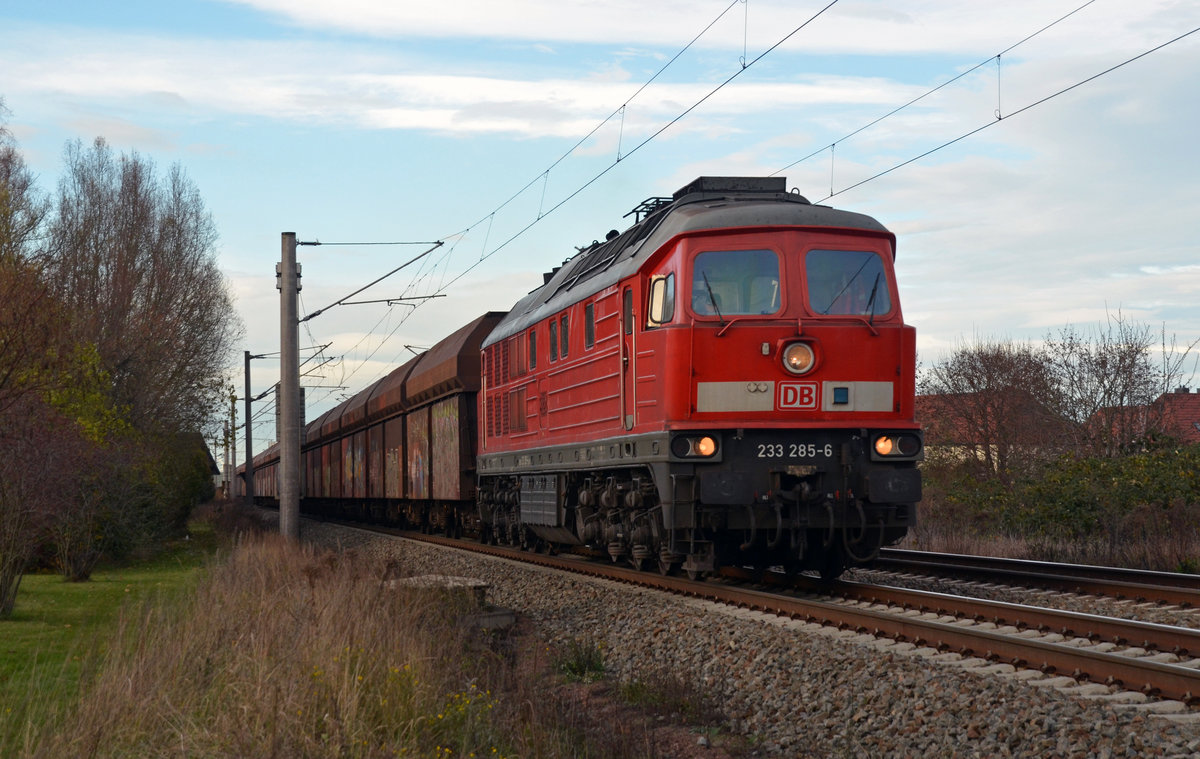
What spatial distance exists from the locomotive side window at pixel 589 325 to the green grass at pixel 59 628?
586cm

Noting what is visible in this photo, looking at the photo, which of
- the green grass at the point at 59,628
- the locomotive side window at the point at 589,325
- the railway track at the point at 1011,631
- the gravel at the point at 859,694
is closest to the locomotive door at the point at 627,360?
the locomotive side window at the point at 589,325

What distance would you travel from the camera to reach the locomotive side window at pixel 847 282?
11.4 m

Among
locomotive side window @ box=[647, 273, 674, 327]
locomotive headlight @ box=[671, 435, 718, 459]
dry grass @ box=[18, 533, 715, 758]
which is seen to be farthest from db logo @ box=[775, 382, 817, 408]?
dry grass @ box=[18, 533, 715, 758]

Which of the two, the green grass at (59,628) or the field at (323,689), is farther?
the green grass at (59,628)

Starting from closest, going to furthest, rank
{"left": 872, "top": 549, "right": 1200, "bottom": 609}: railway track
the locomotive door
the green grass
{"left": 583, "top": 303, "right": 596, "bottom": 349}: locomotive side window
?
1. the green grass
2. {"left": 872, "top": 549, "right": 1200, "bottom": 609}: railway track
3. the locomotive door
4. {"left": 583, "top": 303, "right": 596, "bottom": 349}: locomotive side window

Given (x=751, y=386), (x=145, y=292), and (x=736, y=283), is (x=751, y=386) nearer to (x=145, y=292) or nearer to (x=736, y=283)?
(x=736, y=283)

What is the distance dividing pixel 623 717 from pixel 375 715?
75.0 inches

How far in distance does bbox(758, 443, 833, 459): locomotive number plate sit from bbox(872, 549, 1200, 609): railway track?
8.58ft

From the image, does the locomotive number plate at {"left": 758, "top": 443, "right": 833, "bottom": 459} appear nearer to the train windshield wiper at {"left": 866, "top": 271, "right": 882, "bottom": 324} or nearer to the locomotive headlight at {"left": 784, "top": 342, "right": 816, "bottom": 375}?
the locomotive headlight at {"left": 784, "top": 342, "right": 816, "bottom": 375}

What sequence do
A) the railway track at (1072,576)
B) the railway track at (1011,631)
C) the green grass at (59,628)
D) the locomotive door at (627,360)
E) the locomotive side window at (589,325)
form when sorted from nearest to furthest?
the railway track at (1011,631)
the green grass at (59,628)
the railway track at (1072,576)
the locomotive door at (627,360)
the locomotive side window at (589,325)

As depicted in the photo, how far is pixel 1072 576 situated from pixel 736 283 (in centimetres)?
466

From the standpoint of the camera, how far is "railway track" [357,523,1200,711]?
270 inches

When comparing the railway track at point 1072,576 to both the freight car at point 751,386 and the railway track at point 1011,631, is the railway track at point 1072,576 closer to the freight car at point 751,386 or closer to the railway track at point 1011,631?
the railway track at point 1011,631

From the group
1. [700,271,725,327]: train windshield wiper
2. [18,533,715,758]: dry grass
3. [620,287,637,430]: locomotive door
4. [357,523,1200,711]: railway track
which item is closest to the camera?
[18,533,715,758]: dry grass
